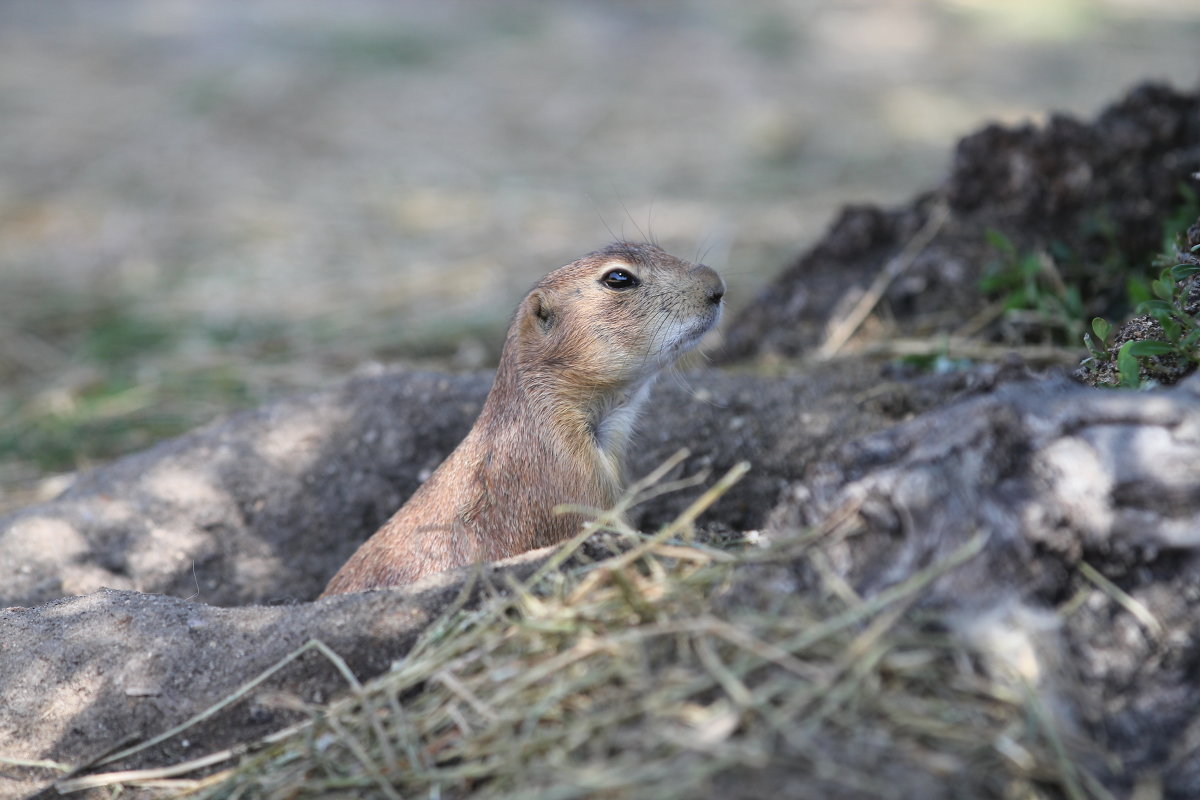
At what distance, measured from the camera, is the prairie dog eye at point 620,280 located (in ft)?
13.8

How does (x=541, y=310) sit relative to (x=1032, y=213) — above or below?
below

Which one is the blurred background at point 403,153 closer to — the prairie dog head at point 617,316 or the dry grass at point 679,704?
the prairie dog head at point 617,316

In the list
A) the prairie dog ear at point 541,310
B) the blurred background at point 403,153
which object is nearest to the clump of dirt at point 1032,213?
the blurred background at point 403,153

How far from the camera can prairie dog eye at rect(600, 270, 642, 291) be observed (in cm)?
422

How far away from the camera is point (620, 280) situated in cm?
422

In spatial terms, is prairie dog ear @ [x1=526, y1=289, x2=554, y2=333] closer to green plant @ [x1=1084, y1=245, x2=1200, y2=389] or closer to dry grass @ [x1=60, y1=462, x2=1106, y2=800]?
dry grass @ [x1=60, y1=462, x2=1106, y2=800]

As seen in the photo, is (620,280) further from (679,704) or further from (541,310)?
(679,704)

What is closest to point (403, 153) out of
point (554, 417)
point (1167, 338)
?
point (554, 417)

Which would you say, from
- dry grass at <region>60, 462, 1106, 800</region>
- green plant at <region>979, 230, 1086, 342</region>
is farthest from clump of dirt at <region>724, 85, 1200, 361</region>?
dry grass at <region>60, 462, 1106, 800</region>

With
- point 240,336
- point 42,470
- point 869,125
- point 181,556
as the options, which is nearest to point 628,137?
point 869,125

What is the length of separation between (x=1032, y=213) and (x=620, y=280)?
102 inches

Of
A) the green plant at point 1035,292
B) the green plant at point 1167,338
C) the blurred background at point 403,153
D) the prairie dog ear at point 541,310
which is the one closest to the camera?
the green plant at point 1167,338

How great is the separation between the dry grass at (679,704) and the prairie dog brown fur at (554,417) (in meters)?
1.01

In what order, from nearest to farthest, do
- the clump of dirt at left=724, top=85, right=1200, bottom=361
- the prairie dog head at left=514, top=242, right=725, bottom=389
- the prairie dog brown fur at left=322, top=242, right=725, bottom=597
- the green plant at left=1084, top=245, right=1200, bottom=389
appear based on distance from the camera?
→ the green plant at left=1084, top=245, right=1200, bottom=389
the prairie dog brown fur at left=322, top=242, right=725, bottom=597
the prairie dog head at left=514, top=242, right=725, bottom=389
the clump of dirt at left=724, top=85, right=1200, bottom=361
